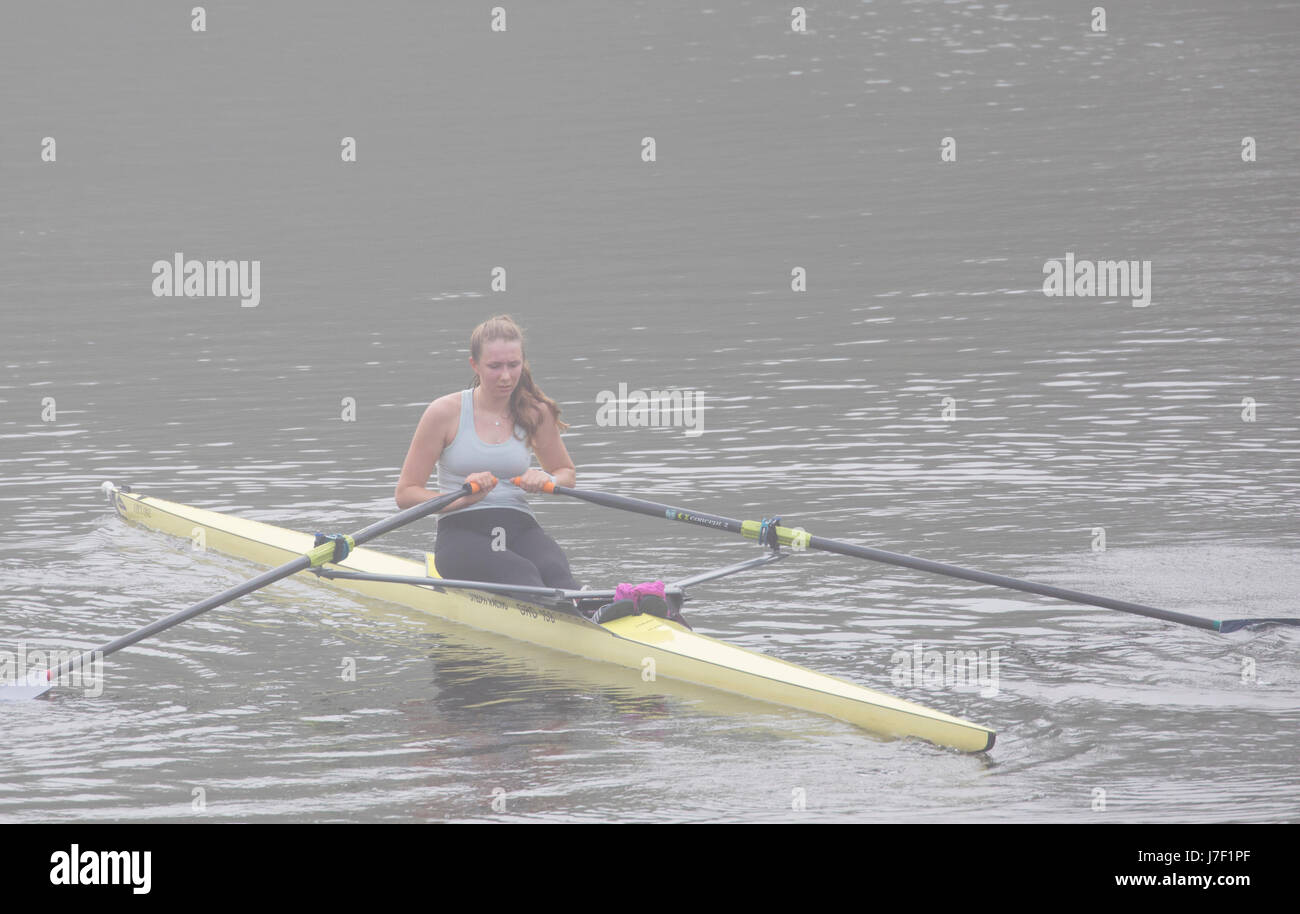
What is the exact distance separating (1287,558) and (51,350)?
15.7 m

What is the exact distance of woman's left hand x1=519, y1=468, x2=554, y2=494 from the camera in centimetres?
1011

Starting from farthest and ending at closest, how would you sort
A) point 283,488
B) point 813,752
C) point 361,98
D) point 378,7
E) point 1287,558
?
point 378,7, point 361,98, point 283,488, point 1287,558, point 813,752

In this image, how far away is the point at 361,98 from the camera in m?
44.8

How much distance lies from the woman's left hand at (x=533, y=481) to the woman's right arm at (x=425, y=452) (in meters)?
0.26

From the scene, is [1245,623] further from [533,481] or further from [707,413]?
[707,413]

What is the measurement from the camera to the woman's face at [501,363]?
10117 mm

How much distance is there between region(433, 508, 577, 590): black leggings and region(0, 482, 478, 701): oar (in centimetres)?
30

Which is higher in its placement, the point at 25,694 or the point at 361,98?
the point at 361,98

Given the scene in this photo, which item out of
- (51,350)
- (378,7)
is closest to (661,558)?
(51,350)

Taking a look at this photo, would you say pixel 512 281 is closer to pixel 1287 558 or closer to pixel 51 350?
pixel 51 350

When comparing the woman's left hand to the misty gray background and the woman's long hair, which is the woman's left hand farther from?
the misty gray background

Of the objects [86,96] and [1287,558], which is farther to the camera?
[86,96]
